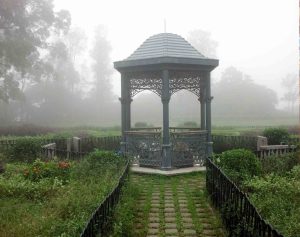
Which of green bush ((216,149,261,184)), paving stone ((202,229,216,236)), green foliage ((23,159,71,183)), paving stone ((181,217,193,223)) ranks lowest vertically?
paving stone ((202,229,216,236))

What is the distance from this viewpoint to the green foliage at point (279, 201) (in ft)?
19.9

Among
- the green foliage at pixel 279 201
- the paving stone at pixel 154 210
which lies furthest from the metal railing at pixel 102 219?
the green foliage at pixel 279 201

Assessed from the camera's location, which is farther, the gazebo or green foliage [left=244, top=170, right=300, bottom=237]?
the gazebo

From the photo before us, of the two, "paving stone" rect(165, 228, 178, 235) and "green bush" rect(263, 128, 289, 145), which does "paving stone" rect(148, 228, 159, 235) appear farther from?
"green bush" rect(263, 128, 289, 145)

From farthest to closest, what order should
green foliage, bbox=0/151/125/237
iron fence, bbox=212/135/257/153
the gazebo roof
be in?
iron fence, bbox=212/135/257/153, the gazebo roof, green foliage, bbox=0/151/125/237

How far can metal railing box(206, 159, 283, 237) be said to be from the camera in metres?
5.01

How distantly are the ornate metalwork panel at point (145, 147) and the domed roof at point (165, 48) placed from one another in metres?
2.92

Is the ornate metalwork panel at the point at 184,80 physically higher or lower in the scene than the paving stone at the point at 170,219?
higher

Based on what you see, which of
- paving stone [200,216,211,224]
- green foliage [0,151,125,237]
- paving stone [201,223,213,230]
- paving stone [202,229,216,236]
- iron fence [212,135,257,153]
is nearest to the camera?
green foliage [0,151,125,237]

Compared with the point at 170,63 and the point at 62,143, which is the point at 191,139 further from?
the point at 62,143

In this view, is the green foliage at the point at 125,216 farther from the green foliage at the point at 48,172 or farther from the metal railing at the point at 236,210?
the green foliage at the point at 48,172

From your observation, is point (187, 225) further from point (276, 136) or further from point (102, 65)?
point (102, 65)

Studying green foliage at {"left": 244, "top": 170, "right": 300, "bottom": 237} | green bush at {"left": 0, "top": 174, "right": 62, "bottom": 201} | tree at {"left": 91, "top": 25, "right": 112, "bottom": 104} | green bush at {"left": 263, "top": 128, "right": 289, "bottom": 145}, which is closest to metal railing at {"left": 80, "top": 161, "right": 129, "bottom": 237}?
green foliage at {"left": 244, "top": 170, "right": 300, "bottom": 237}

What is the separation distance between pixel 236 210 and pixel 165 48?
30.3 feet
